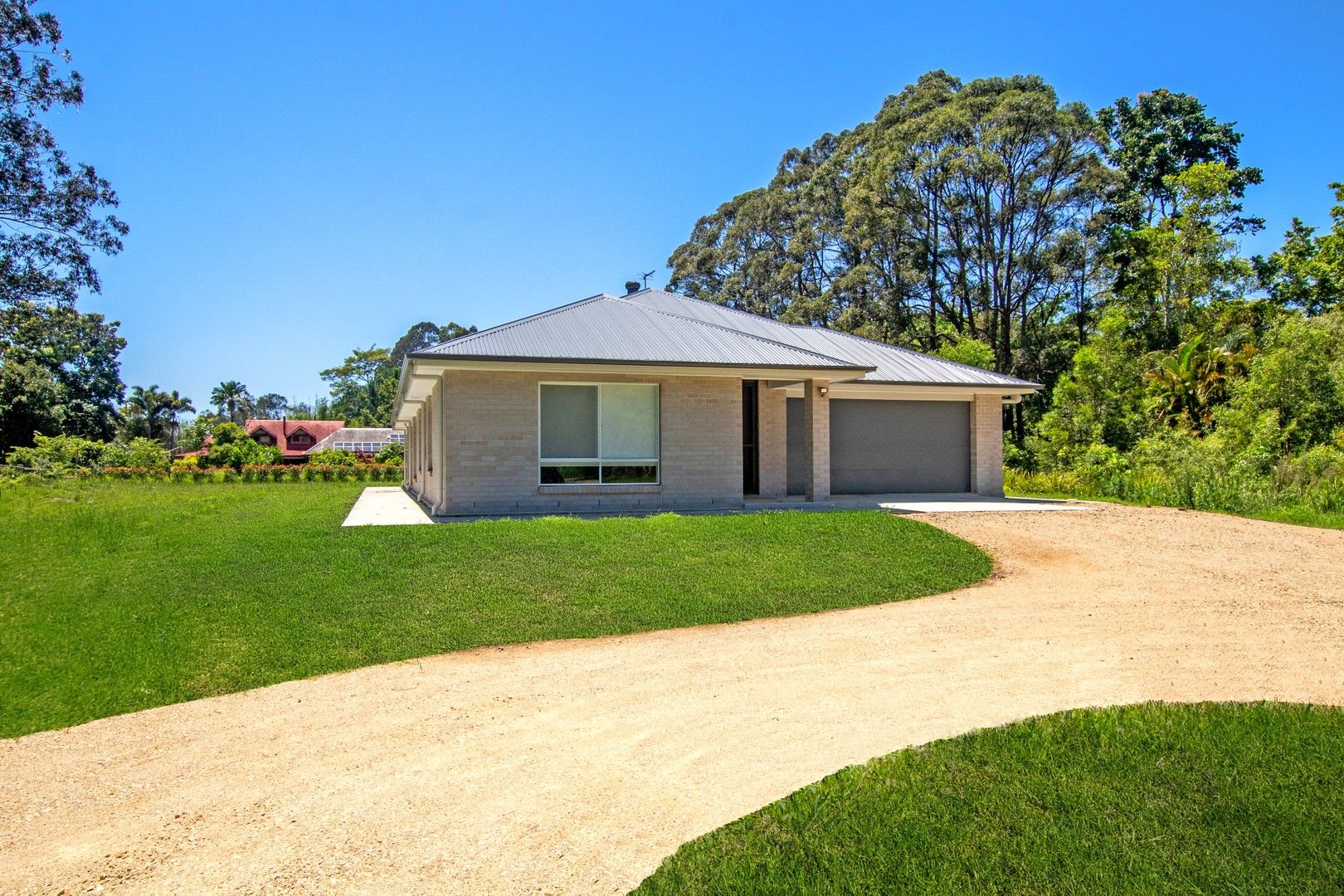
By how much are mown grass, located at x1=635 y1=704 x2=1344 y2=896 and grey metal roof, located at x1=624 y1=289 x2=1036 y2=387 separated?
1332 centimetres

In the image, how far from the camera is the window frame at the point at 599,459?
573 inches

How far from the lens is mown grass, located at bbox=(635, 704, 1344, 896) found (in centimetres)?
349

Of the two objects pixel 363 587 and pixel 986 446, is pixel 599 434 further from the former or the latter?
pixel 986 446

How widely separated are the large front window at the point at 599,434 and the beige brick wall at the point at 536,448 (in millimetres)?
159

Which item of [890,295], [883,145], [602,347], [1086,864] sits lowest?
[1086,864]

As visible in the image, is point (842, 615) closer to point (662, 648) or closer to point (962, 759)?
point (662, 648)

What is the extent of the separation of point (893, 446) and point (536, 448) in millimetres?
8354

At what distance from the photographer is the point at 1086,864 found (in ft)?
11.7

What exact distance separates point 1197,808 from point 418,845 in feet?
11.8

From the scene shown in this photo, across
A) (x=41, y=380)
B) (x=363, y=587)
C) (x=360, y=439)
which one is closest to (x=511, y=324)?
(x=363, y=587)

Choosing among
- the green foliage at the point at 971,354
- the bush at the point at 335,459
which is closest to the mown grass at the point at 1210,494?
the green foliage at the point at 971,354

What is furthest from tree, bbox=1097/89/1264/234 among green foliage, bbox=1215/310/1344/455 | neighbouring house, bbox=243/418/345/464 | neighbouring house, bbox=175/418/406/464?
neighbouring house, bbox=243/418/345/464

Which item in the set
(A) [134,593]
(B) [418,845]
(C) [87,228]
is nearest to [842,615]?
(B) [418,845]

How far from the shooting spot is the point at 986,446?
19.4 meters
